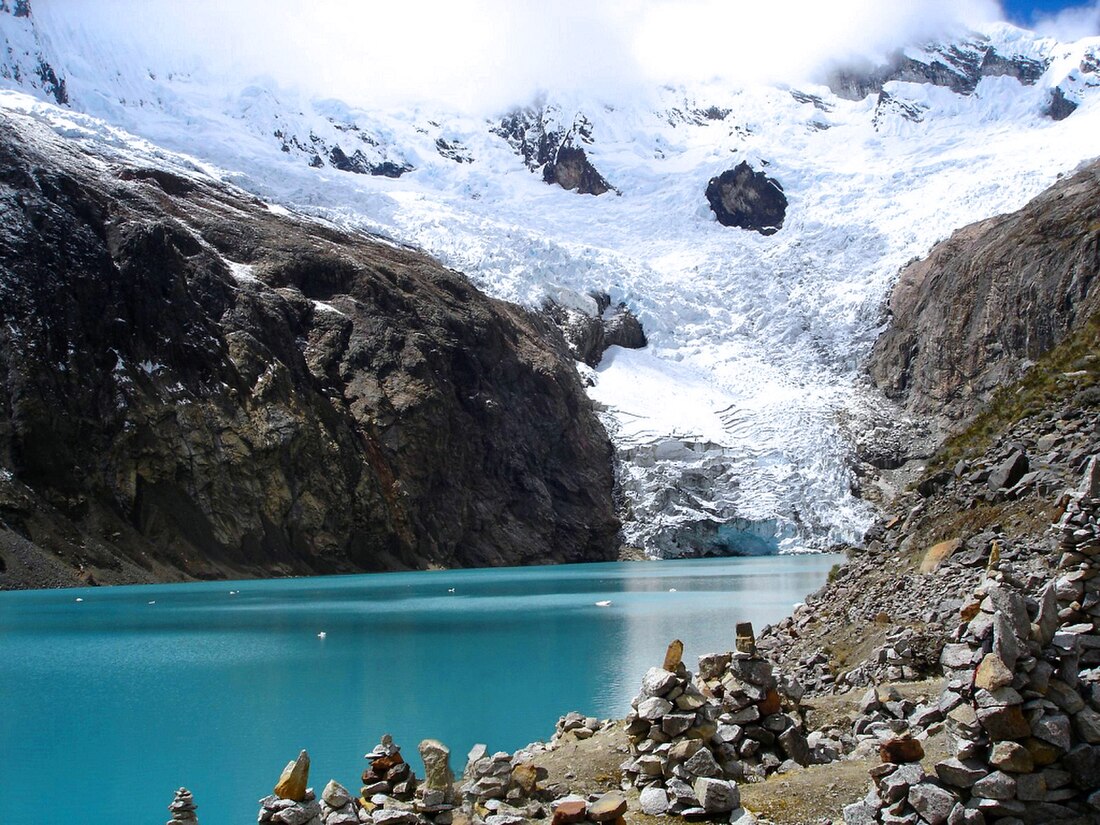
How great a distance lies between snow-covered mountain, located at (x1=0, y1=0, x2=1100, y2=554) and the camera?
109 m

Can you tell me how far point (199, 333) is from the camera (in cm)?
8188

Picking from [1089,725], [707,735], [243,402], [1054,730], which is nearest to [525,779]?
[707,735]

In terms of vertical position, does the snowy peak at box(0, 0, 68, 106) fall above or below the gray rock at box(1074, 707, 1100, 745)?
above

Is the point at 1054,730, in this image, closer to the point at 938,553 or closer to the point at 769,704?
the point at 769,704

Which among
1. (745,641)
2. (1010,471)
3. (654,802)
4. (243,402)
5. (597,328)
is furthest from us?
(597,328)

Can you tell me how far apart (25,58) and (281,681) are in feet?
521

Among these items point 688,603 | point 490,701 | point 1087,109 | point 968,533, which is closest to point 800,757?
point 968,533

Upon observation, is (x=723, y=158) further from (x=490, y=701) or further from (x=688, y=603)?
(x=490, y=701)

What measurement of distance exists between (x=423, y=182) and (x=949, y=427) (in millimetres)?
101263

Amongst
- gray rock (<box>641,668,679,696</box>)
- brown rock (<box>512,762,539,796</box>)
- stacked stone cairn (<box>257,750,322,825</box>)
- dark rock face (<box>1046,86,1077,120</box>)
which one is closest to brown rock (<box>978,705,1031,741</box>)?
gray rock (<box>641,668,679,696</box>)

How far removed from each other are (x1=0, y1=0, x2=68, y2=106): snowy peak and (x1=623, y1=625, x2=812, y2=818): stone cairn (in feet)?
529

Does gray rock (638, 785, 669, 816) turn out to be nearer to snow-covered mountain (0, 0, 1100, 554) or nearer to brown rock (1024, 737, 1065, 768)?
brown rock (1024, 737, 1065, 768)

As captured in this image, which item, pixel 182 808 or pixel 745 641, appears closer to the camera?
pixel 182 808

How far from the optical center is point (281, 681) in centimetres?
2548
